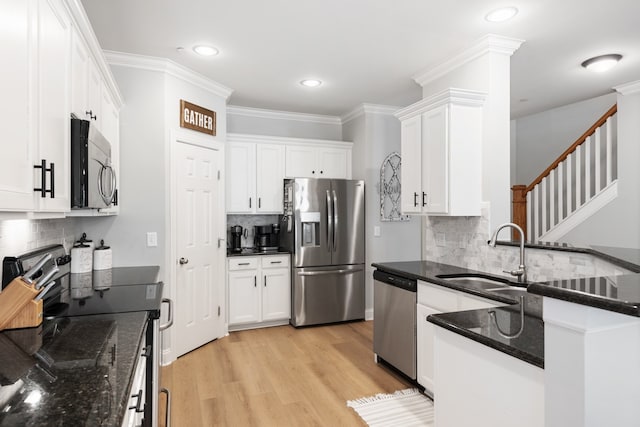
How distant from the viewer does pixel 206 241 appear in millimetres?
3977

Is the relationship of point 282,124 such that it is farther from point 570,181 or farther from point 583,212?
point 583,212

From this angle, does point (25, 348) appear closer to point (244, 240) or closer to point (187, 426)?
point (187, 426)

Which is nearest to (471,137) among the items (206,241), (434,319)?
(434,319)

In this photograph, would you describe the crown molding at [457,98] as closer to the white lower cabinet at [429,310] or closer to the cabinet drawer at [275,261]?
the white lower cabinet at [429,310]

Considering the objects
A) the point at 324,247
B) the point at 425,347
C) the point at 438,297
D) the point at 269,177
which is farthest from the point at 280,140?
the point at 425,347

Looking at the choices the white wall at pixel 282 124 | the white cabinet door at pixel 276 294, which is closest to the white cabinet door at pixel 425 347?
the white cabinet door at pixel 276 294

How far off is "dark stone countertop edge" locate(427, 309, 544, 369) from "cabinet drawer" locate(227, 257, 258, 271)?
122 inches

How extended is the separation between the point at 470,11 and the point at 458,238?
1690 millimetres

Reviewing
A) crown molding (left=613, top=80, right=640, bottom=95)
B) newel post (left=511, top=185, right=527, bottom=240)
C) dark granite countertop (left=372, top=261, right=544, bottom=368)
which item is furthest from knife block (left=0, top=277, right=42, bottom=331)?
crown molding (left=613, top=80, right=640, bottom=95)

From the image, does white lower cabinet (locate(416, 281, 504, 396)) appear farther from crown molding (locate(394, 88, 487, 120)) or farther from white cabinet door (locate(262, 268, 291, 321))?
white cabinet door (locate(262, 268, 291, 321))

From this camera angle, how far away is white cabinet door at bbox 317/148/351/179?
16.7ft

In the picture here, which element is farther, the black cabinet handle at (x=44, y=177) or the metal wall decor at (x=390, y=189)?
the metal wall decor at (x=390, y=189)

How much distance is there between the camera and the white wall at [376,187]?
4.94 metres

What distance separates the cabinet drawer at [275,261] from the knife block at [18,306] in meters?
3.01
